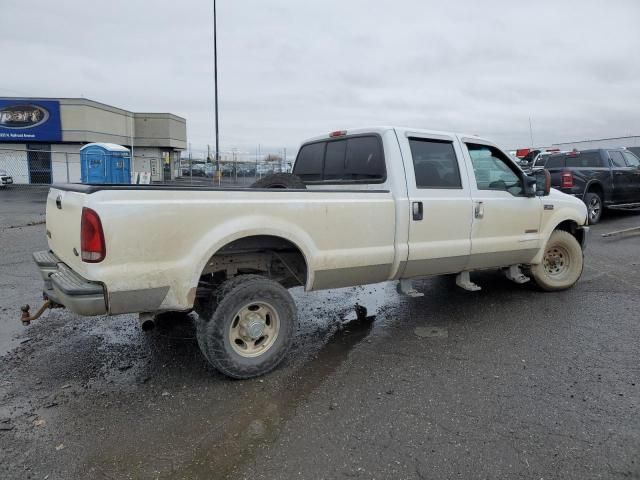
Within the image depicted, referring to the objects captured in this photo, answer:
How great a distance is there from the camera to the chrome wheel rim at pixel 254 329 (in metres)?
3.80

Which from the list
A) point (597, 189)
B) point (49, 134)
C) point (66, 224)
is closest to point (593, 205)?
point (597, 189)

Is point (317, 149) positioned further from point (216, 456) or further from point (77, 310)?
point (216, 456)

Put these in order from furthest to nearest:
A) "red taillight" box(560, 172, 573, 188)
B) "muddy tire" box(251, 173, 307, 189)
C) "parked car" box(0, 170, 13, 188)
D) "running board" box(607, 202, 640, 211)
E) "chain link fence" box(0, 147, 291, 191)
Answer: "chain link fence" box(0, 147, 291, 191) < "parked car" box(0, 170, 13, 188) < "running board" box(607, 202, 640, 211) < "red taillight" box(560, 172, 573, 188) < "muddy tire" box(251, 173, 307, 189)

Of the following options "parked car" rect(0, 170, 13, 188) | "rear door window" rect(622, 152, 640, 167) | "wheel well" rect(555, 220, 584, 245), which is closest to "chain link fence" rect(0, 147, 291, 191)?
"parked car" rect(0, 170, 13, 188)

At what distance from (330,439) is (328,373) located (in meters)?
0.96

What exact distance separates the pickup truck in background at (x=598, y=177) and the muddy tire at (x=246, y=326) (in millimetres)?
10281

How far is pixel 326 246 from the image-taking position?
4.11m

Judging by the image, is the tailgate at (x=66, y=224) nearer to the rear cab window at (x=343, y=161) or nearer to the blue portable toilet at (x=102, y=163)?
the rear cab window at (x=343, y=161)

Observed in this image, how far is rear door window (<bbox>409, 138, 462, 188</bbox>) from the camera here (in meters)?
4.77

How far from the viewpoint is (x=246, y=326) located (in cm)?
381

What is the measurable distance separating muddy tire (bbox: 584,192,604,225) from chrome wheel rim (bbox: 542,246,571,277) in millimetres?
6731

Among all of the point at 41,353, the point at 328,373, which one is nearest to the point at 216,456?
the point at 328,373

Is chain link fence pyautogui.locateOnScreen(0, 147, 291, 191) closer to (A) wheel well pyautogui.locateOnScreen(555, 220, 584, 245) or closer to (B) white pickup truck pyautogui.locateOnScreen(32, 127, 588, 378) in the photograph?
(A) wheel well pyautogui.locateOnScreen(555, 220, 584, 245)

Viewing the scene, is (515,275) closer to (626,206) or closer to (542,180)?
(542,180)
